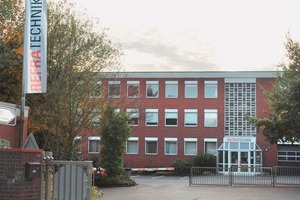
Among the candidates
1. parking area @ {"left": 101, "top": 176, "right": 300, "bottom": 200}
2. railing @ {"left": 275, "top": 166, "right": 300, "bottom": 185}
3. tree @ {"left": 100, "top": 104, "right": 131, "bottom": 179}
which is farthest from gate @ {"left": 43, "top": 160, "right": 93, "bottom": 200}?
railing @ {"left": 275, "top": 166, "right": 300, "bottom": 185}

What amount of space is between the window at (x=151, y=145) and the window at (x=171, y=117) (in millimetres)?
2130

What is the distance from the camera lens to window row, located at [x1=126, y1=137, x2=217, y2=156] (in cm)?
5044

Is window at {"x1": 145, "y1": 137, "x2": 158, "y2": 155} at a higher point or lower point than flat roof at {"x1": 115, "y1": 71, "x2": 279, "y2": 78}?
lower

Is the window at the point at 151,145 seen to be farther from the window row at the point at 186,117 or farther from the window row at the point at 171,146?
the window row at the point at 186,117

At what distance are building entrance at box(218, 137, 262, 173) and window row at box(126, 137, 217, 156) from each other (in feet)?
4.39

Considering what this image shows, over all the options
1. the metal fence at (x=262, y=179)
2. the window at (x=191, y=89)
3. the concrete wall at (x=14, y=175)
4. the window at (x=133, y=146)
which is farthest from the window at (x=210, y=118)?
the concrete wall at (x=14, y=175)

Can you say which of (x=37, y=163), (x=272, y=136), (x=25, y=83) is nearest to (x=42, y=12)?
(x=25, y=83)

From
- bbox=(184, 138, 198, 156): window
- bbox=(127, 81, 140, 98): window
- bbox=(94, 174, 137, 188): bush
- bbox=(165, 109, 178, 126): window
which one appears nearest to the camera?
bbox=(94, 174, 137, 188): bush

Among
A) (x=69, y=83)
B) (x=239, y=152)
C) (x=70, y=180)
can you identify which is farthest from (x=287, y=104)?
(x=239, y=152)

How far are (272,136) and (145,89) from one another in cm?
2450

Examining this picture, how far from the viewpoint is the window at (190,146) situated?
50719mm

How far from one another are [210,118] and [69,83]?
34.6 metres

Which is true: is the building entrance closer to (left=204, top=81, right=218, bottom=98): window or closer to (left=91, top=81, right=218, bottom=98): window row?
(left=204, top=81, right=218, bottom=98): window

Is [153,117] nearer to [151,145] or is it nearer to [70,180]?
[151,145]
